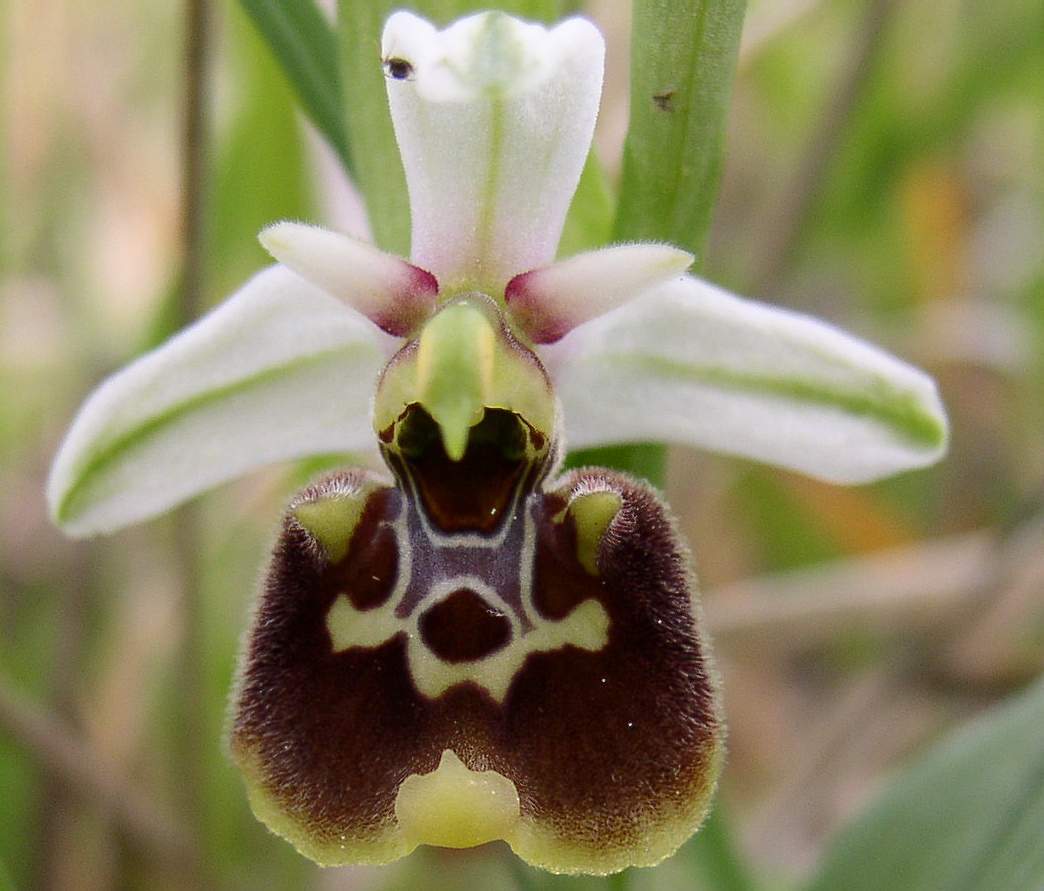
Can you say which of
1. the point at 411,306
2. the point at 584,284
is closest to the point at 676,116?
the point at 584,284

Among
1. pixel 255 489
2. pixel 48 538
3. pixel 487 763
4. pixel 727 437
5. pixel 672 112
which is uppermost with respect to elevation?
pixel 672 112

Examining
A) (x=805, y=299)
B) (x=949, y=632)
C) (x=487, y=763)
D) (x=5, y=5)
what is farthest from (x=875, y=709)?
(x=5, y=5)

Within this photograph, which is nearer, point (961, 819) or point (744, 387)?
point (744, 387)

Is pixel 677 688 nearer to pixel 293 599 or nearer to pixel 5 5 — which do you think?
pixel 293 599

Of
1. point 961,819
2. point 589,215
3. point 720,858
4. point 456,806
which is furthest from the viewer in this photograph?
point 720,858

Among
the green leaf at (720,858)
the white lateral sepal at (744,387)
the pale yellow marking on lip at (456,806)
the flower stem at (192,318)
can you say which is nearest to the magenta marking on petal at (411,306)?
the white lateral sepal at (744,387)

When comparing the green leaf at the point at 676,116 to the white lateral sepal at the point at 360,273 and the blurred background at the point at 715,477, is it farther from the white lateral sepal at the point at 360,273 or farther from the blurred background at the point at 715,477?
the blurred background at the point at 715,477

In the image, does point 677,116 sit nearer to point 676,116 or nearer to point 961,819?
point 676,116

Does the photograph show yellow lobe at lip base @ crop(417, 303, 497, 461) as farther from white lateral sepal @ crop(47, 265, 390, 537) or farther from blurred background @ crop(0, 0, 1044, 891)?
blurred background @ crop(0, 0, 1044, 891)
